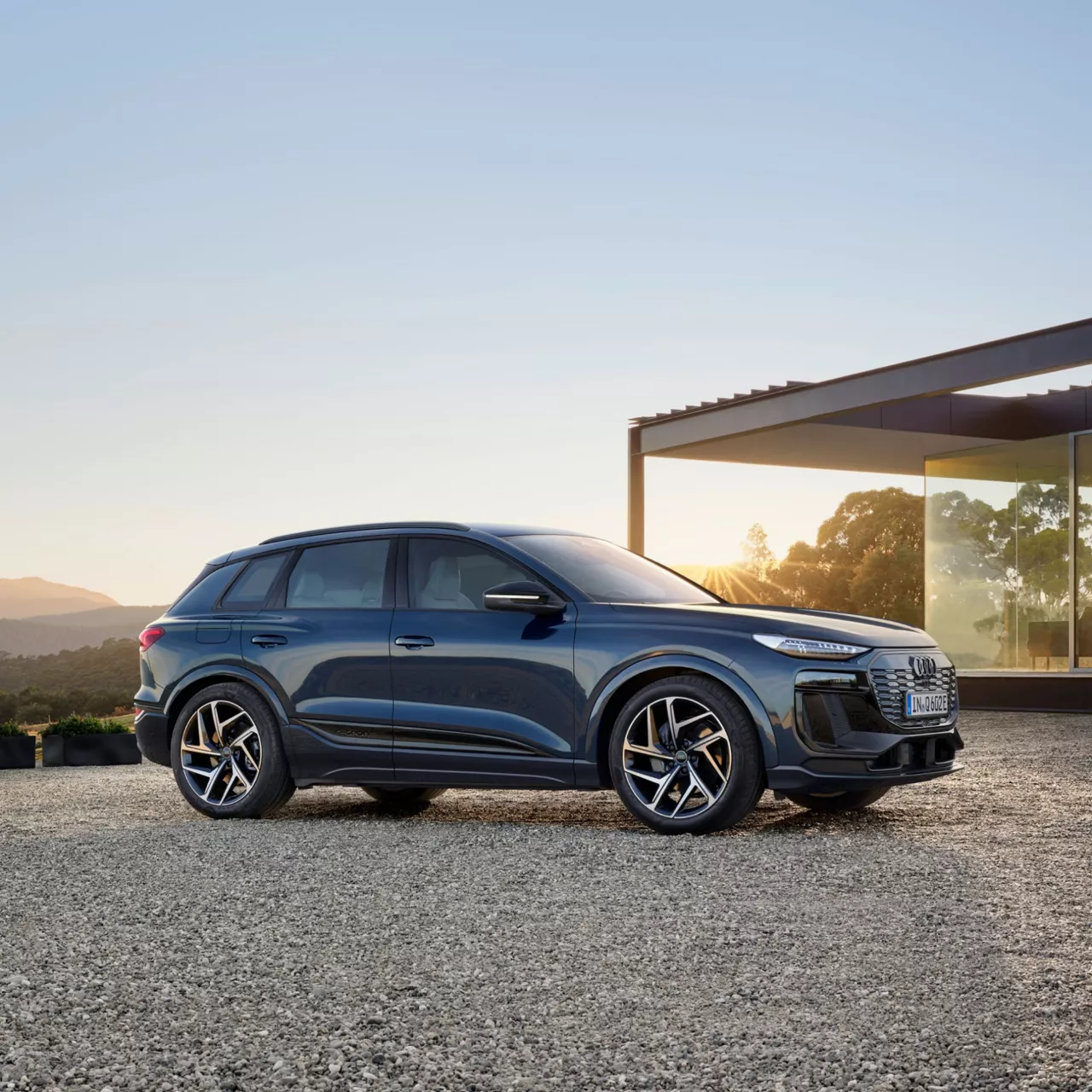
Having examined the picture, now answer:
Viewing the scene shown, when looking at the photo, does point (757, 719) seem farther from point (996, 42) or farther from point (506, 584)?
point (996, 42)

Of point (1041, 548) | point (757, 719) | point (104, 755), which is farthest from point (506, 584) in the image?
point (1041, 548)

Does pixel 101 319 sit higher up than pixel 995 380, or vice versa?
pixel 101 319

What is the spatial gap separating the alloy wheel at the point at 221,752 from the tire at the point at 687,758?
2336mm

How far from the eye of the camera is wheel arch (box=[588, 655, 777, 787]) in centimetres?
698

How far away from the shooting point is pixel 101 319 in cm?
2166

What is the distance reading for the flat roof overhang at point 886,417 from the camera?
15.1m

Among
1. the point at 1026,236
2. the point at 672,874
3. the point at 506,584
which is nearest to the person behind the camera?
the point at 672,874

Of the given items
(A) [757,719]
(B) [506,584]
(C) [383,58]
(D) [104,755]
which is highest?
(C) [383,58]

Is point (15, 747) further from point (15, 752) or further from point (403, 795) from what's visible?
point (403, 795)

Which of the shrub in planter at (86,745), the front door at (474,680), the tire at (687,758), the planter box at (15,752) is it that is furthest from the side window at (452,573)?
the planter box at (15,752)

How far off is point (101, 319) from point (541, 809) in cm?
1541

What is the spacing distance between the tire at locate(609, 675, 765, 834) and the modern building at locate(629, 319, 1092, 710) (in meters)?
10.0

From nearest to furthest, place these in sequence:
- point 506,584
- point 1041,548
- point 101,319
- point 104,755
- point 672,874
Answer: point 672,874
point 506,584
point 104,755
point 1041,548
point 101,319

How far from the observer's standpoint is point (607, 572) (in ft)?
26.8
